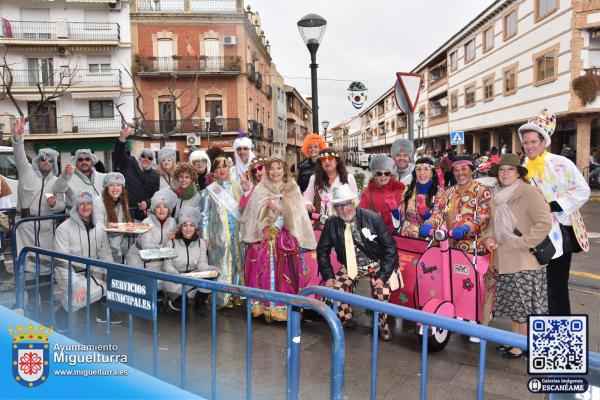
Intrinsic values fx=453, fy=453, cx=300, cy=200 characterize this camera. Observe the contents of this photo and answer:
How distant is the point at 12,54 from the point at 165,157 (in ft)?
91.5

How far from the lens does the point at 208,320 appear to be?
4.91 m

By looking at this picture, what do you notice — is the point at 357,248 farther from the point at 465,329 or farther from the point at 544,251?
the point at 465,329

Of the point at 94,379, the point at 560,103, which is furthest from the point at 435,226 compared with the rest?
the point at 560,103

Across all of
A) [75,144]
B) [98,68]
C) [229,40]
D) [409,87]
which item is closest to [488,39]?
[229,40]

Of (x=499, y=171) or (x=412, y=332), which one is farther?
(x=412, y=332)

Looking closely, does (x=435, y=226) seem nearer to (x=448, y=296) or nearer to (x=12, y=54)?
(x=448, y=296)

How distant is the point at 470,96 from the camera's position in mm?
28672

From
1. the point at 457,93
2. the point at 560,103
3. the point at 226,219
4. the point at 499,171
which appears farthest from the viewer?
the point at 457,93

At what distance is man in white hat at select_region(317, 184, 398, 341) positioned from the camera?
4.07 m

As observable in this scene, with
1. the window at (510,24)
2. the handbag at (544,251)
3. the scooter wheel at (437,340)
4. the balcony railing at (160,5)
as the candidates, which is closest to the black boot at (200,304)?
the scooter wheel at (437,340)

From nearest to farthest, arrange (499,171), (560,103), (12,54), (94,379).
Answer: (94,379), (499,171), (560,103), (12,54)

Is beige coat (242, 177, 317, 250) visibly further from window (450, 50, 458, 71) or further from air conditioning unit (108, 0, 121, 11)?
window (450, 50, 458, 71)

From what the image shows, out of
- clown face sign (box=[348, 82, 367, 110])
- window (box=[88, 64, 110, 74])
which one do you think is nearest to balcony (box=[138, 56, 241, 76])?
window (box=[88, 64, 110, 74])

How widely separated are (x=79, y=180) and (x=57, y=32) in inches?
1081
